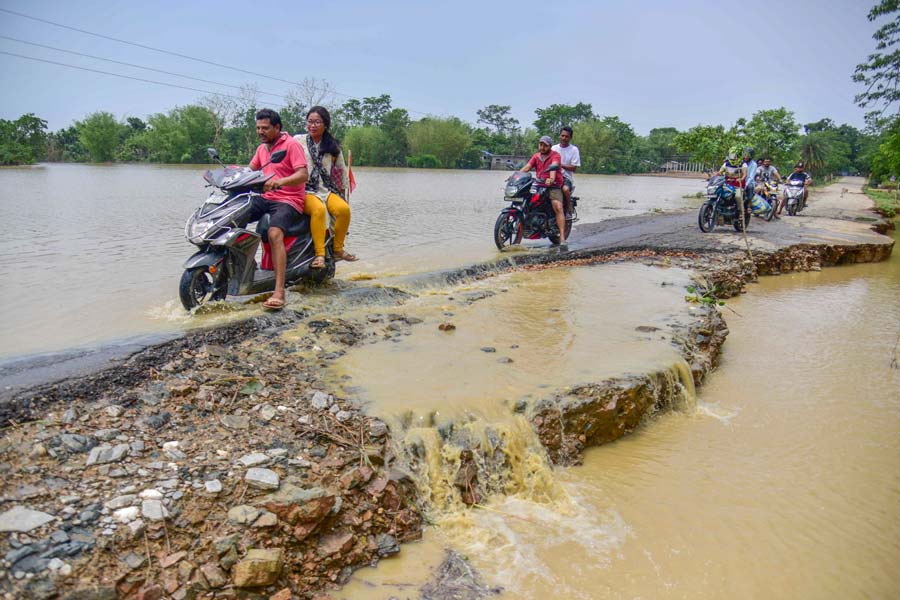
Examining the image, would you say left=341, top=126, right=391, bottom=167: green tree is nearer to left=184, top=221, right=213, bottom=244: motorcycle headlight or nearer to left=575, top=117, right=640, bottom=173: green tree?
left=575, top=117, right=640, bottom=173: green tree

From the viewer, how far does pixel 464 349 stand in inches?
190

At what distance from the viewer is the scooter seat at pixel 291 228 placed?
5.60 m

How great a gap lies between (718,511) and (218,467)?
115 inches

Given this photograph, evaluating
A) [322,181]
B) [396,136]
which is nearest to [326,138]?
[322,181]

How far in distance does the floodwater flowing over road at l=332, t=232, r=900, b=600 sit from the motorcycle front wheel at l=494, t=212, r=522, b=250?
4.63 meters

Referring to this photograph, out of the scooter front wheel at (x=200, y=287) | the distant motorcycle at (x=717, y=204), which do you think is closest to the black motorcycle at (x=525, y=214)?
the distant motorcycle at (x=717, y=204)

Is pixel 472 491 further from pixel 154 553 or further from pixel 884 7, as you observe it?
pixel 884 7

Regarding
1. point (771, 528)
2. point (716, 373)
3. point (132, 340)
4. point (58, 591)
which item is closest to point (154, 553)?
point (58, 591)

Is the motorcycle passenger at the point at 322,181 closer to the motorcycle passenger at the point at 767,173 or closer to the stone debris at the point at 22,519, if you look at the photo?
the stone debris at the point at 22,519

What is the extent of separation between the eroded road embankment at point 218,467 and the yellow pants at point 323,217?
60.6 inches

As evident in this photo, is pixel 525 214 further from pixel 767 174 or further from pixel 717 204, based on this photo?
pixel 767 174

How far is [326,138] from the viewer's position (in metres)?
6.20

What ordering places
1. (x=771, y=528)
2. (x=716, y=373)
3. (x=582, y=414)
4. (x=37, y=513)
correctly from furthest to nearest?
(x=716, y=373), (x=582, y=414), (x=771, y=528), (x=37, y=513)

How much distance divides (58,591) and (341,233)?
15.6 ft
